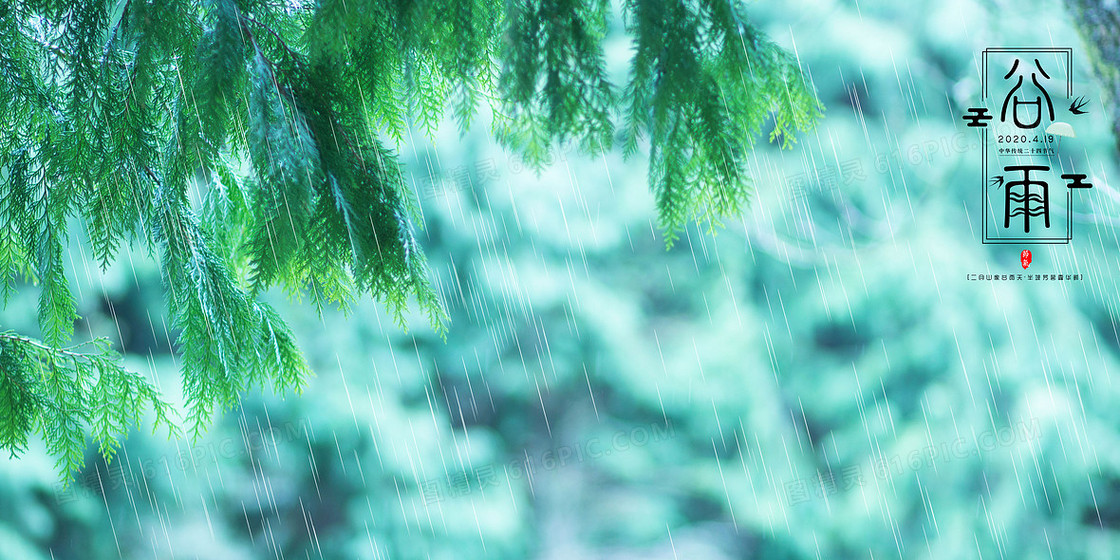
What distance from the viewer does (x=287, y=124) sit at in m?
1.15

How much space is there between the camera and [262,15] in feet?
4.42

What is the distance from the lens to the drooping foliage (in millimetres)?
1040

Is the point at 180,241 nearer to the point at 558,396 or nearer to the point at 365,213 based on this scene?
the point at 365,213

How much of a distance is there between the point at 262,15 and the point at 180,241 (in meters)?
0.41

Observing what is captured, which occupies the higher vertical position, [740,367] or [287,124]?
[287,124]

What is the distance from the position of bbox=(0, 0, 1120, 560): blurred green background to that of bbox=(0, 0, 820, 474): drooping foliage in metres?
2.94

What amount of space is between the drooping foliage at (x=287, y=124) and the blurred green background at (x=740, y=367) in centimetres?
294

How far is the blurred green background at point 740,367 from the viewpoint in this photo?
4289 millimetres

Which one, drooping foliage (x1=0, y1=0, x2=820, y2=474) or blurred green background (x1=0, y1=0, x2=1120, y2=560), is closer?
drooping foliage (x1=0, y1=0, x2=820, y2=474)

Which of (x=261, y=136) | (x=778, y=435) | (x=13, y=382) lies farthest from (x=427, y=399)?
(x=261, y=136)

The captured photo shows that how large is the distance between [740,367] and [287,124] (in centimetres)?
398

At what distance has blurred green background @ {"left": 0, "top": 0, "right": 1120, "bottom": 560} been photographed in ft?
14.1

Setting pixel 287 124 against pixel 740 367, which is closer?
pixel 287 124

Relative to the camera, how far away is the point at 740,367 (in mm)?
4766
